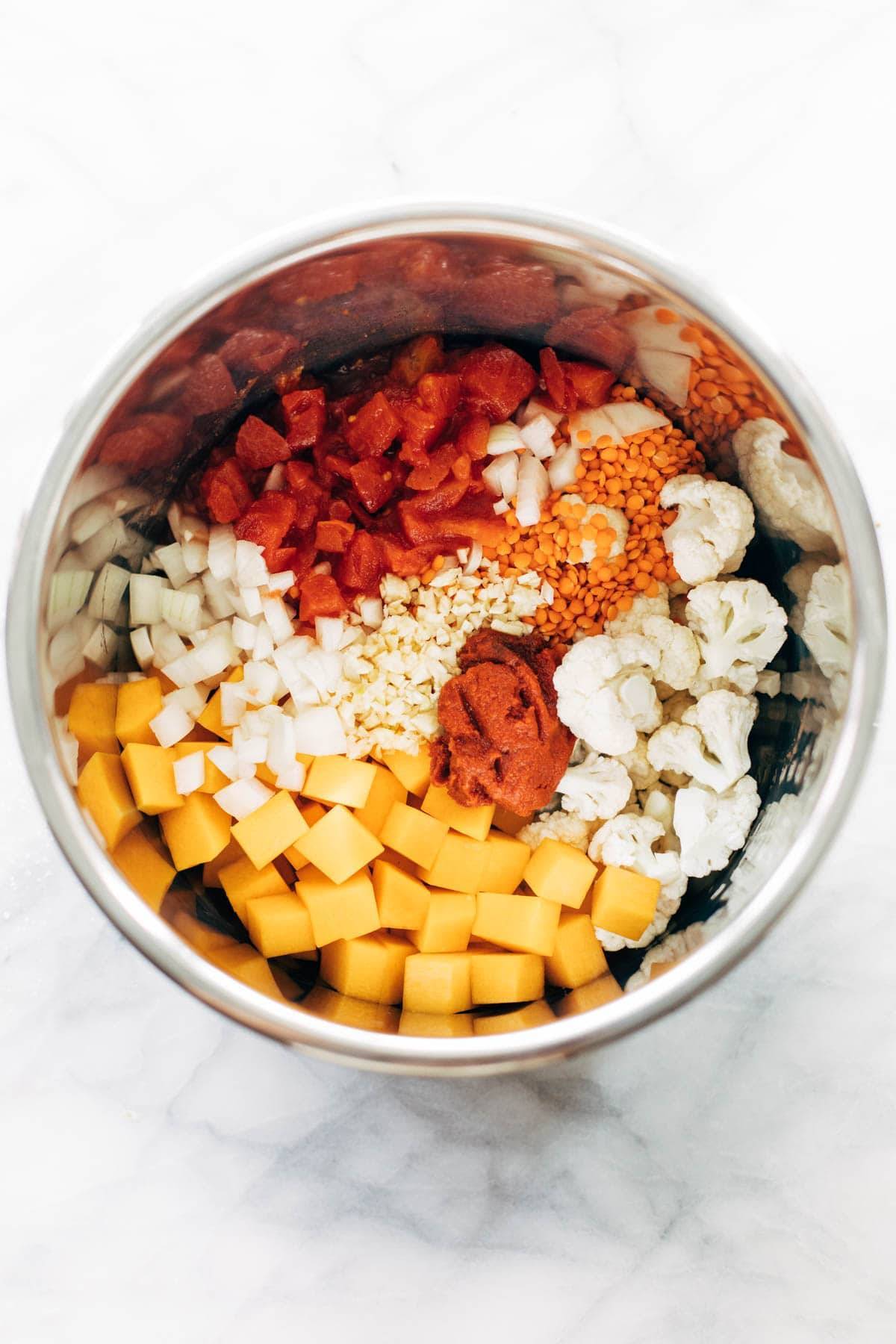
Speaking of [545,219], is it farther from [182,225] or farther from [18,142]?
[18,142]

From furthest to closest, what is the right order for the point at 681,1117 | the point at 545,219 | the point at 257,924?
1. the point at 681,1117
2. the point at 257,924
3. the point at 545,219

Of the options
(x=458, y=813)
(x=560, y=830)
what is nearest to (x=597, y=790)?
(x=560, y=830)

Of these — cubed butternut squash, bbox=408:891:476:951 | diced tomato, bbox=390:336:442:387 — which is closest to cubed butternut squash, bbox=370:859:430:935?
cubed butternut squash, bbox=408:891:476:951

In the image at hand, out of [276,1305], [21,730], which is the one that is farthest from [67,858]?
[276,1305]

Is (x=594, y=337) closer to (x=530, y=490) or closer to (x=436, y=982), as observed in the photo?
(x=530, y=490)

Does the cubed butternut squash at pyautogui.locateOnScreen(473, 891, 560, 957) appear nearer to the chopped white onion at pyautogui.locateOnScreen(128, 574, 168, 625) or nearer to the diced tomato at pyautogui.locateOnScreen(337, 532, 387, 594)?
the diced tomato at pyautogui.locateOnScreen(337, 532, 387, 594)

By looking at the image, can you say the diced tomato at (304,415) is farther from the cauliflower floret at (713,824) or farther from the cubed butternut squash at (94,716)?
the cauliflower floret at (713,824)

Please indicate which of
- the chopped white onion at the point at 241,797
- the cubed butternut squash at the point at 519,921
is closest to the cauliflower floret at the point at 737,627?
the cubed butternut squash at the point at 519,921
